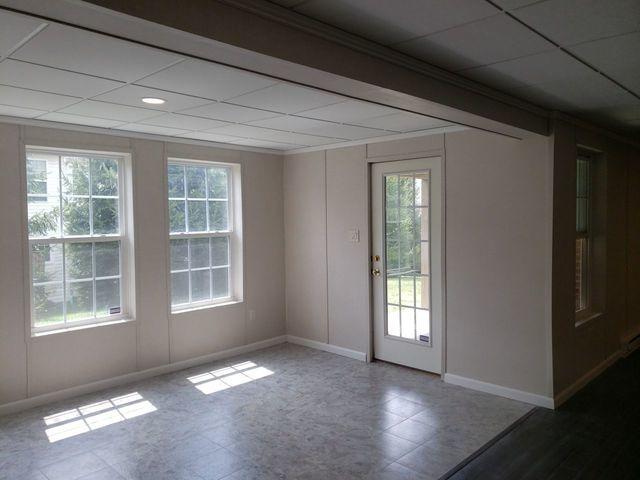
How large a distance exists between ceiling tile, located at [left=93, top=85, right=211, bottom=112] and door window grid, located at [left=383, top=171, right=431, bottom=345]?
7.60 ft

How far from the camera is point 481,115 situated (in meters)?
3.13

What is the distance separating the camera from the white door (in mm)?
4785

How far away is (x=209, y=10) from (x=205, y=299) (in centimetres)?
407

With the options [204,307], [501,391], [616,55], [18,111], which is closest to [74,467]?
[204,307]

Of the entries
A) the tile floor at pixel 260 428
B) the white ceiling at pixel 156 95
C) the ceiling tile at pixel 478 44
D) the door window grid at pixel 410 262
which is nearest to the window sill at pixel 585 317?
the tile floor at pixel 260 428

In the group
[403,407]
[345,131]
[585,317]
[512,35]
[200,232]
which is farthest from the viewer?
[200,232]

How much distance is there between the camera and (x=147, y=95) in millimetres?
3238

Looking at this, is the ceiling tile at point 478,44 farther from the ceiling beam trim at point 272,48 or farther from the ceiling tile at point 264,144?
the ceiling tile at point 264,144

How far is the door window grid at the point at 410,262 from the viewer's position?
4.90 meters

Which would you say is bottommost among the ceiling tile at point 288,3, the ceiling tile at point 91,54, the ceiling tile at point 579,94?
the ceiling tile at point 91,54

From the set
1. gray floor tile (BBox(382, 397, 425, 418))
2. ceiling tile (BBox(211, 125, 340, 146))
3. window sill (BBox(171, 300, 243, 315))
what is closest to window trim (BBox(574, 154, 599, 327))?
gray floor tile (BBox(382, 397, 425, 418))

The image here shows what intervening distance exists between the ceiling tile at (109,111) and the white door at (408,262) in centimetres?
239

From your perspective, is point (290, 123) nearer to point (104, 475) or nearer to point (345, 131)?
point (345, 131)

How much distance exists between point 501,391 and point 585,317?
123cm
